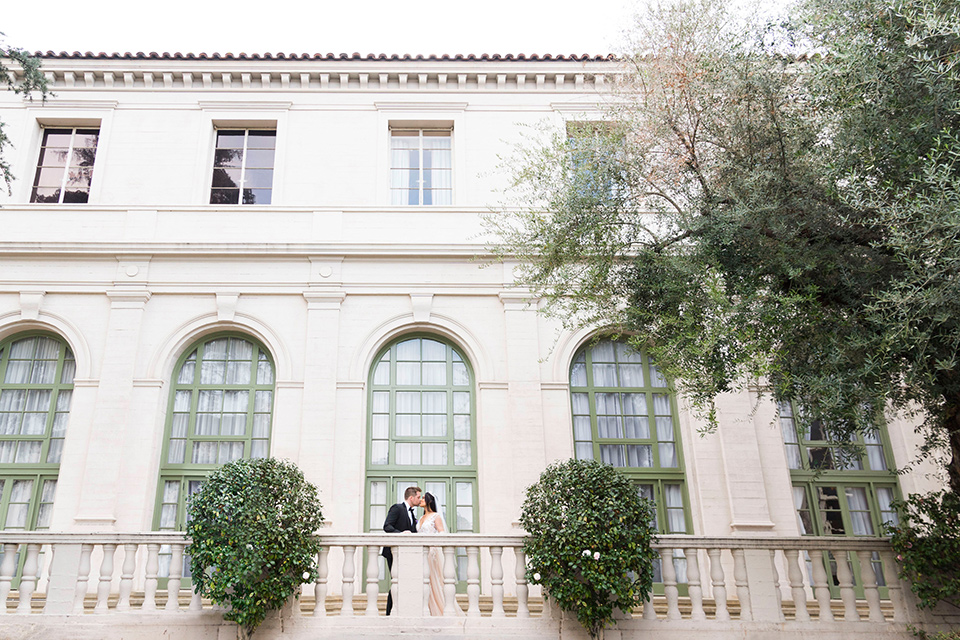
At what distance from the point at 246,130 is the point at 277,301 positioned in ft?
13.2

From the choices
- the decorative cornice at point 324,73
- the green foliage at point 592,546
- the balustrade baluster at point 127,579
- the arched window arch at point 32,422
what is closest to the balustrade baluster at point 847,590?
the green foliage at point 592,546

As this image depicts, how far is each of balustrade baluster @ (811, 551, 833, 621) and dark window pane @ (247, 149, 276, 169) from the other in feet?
38.8

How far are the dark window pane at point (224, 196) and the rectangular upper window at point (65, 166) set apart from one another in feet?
7.93

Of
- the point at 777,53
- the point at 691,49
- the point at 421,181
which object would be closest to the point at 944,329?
the point at 777,53

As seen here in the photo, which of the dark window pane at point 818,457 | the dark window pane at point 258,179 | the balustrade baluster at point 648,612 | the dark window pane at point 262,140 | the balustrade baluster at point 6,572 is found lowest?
the balustrade baluster at point 648,612

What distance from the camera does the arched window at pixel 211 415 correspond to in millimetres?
12773

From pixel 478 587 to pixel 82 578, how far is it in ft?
16.3

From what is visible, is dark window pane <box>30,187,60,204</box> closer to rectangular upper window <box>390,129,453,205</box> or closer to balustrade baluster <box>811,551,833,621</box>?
rectangular upper window <box>390,129,453,205</box>

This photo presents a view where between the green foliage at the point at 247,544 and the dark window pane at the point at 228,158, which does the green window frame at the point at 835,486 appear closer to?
the green foliage at the point at 247,544

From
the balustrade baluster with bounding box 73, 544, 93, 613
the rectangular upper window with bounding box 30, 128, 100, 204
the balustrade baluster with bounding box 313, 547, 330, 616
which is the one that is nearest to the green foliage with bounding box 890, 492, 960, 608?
the balustrade baluster with bounding box 313, 547, 330, 616

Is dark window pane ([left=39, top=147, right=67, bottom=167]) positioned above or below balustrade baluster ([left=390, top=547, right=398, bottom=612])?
above

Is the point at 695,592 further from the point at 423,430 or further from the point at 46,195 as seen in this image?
the point at 46,195

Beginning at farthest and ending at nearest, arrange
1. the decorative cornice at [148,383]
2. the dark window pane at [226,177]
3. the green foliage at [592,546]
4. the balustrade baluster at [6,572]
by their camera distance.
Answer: the dark window pane at [226,177]
the decorative cornice at [148,383]
the balustrade baluster at [6,572]
the green foliage at [592,546]

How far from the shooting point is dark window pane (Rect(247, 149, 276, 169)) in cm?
1495
